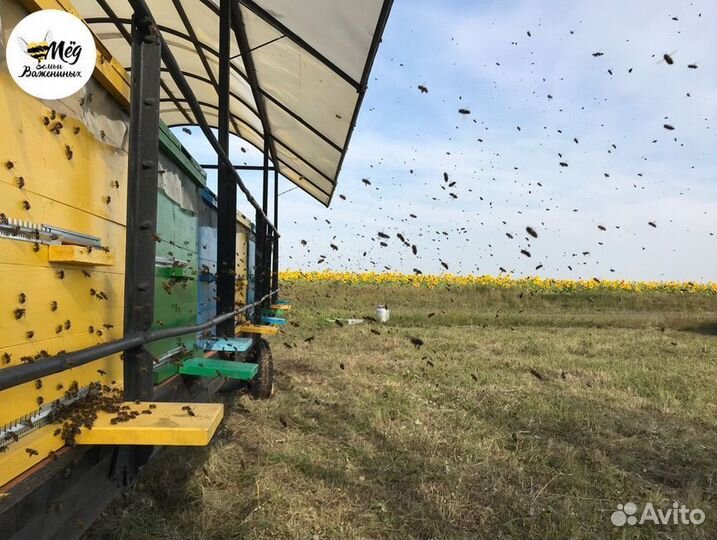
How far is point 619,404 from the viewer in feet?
18.1

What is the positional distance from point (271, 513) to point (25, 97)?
2384 mm

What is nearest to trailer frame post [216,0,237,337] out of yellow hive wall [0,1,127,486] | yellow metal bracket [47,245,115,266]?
yellow hive wall [0,1,127,486]

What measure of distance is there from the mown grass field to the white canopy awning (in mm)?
2951

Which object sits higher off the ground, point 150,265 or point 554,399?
point 150,265

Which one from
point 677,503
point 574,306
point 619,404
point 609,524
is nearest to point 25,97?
point 609,524

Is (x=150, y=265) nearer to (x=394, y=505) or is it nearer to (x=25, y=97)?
(x=25, y=97)

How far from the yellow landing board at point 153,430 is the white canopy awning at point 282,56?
2.68m

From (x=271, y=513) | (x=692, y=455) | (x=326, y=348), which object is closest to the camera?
(x=271, y=513)

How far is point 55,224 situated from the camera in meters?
1.45

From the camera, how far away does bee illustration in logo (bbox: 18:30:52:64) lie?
1272mm

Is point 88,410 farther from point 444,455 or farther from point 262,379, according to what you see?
point 262,379

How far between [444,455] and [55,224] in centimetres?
320

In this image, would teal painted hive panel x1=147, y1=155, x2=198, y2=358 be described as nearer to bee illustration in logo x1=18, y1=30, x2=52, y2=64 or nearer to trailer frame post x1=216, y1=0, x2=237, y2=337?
trailer frame post x1=216, y1=0, x2=237, y2=337

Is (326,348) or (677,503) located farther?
(326,348)
